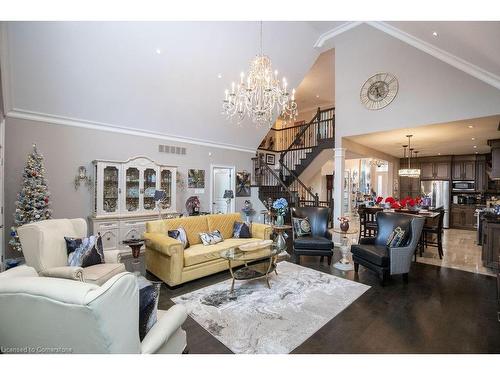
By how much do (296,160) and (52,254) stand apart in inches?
295

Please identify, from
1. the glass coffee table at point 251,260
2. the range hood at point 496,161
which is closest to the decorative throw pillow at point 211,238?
the glass coffee table at point 251,260

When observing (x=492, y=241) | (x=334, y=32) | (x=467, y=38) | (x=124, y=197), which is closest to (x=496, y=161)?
(x=492, y=241)

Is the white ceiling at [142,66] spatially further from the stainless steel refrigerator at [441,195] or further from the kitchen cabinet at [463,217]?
the kitchen cabinet at [463,217]

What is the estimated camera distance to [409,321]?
8.60 feet

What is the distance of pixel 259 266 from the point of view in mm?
3713

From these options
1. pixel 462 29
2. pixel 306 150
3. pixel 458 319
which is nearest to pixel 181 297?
pixel 458 319

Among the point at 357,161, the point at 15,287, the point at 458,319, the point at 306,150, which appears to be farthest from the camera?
the point at 357,161

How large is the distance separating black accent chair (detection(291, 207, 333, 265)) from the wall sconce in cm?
438

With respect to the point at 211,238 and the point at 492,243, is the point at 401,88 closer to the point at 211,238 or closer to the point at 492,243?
the point at 492,243

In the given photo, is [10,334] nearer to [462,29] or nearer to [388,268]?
[388,268]

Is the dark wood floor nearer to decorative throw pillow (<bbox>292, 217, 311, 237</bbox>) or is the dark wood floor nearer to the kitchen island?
the kitchen island

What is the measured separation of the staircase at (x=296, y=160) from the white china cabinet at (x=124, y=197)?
12.4ft
